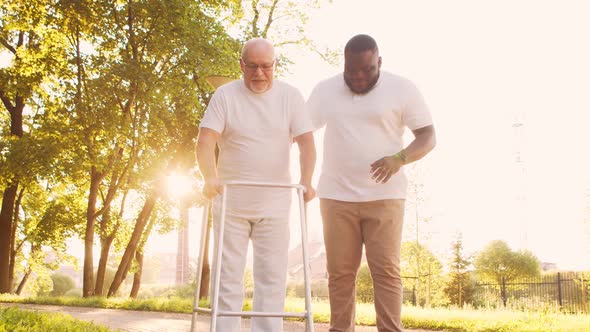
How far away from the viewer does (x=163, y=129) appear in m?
21.2

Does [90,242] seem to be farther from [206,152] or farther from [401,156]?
[401,156]

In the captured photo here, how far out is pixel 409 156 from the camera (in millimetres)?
4270

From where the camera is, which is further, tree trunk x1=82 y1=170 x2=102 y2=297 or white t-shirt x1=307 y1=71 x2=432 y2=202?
tree trunk x1=82 y1=170 x2=102 y2=297

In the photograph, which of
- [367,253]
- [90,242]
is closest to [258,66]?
[367,253]

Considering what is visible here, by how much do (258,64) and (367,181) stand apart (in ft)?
3.46

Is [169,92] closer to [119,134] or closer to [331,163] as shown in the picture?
[119,134]

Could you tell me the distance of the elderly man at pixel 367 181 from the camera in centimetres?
433

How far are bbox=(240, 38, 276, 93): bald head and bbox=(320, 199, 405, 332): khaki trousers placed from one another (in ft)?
3.01

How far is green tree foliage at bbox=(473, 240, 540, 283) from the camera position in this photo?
35.3 metres

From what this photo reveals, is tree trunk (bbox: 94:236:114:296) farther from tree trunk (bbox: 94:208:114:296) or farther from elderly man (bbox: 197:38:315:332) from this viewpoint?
elderly man (bbox: 197:38:315:332)

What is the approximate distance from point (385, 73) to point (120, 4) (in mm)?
17385

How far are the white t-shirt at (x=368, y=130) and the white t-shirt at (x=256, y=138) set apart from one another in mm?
301

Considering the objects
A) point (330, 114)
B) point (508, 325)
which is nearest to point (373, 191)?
point (330, 114)

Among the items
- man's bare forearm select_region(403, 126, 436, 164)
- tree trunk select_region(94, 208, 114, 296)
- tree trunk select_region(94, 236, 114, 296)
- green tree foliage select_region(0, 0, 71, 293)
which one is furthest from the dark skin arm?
tree trunk select_region(94, 236, 114, 296)
